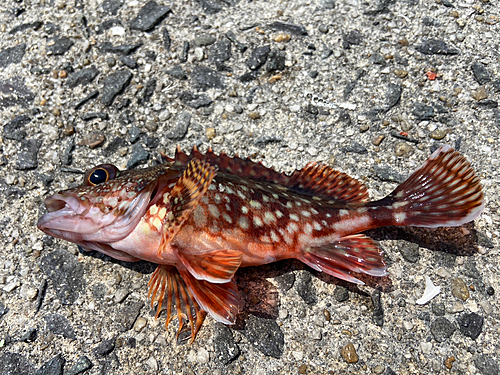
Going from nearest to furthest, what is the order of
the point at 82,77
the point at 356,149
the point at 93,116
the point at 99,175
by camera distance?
the point at 99,175 < the point at 356,149 < the point at 93,116 < the point at 82,77

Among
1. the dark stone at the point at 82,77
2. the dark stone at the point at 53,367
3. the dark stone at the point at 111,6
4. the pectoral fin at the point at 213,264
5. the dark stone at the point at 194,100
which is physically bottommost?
the dark stone at the point at 53,367

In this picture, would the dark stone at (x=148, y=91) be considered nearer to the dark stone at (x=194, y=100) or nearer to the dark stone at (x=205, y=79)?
the dark stone at (x=194, y=100)

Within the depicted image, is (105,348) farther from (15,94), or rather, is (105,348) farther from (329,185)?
(15,94)

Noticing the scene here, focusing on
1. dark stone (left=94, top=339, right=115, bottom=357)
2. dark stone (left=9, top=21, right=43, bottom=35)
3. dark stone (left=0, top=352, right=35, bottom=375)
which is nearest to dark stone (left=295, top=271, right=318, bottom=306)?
dark stone (left=94, top=339, right=115, bottom=357)

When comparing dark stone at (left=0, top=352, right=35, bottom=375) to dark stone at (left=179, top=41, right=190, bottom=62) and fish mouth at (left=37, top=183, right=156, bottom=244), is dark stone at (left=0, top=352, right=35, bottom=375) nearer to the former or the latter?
fish mouth at (left=37, top=183, right=156, bottom=244)

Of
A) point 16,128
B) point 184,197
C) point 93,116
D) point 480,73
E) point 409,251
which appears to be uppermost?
point 480,73

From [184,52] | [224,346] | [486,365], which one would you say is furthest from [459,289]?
[184,52]

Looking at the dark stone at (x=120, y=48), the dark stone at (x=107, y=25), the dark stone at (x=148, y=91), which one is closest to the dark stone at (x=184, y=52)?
the dark stone at (x=148, y=91)
